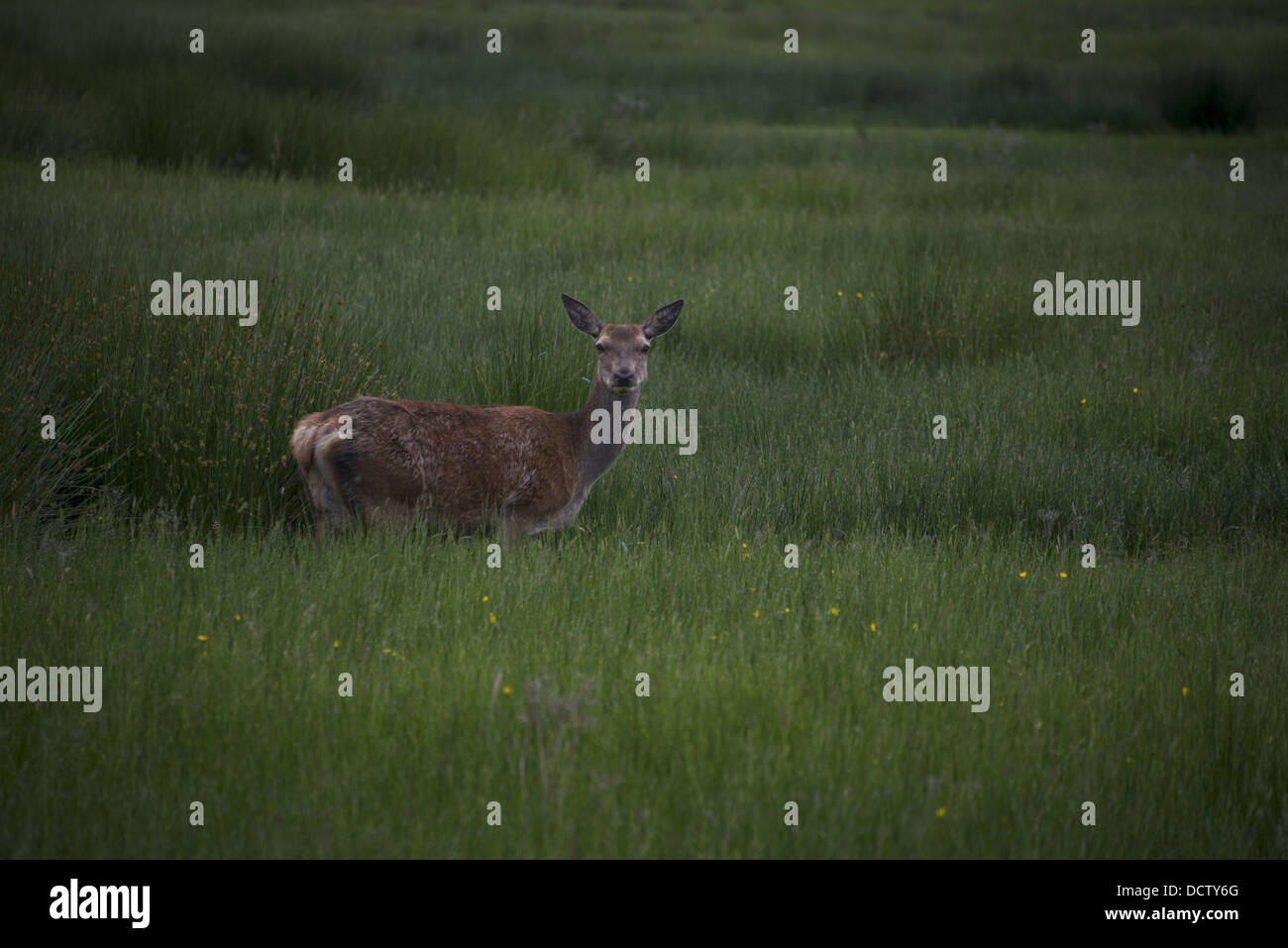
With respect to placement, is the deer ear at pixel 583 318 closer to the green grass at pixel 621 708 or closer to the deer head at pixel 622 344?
the deer head at pixel 622 344

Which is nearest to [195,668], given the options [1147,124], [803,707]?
[803,707]

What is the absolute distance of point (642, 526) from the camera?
8.66m

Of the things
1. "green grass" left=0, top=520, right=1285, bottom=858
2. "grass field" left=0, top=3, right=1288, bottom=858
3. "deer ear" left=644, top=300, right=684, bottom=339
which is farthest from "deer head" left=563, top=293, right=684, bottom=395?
"green grass" left=0, top=520, right=1285, bottom=858

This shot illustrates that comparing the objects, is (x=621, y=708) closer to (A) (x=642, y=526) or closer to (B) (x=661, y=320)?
(A) (x=642, y=526)

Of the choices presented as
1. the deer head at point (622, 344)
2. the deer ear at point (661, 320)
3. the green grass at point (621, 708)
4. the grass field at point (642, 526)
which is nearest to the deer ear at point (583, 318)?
the deer head at point (622, 344)

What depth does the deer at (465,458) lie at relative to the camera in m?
7.30

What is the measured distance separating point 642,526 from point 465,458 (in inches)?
63.1

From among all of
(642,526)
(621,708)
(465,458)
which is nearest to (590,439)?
(642,526)

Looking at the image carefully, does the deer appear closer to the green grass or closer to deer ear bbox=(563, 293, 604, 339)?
deer ear bbox=(563, 293, 604, 339)

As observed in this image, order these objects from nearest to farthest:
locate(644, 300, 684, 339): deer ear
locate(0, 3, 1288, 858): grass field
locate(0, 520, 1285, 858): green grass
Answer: locate(0, 520, 1285, 858): green grass < locate(0, 3, 1288, 858): grass field < locate(644, 300, 684, 339): deer ear

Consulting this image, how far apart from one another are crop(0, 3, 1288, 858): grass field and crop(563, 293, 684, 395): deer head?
105 cm

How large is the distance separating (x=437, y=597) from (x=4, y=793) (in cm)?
242

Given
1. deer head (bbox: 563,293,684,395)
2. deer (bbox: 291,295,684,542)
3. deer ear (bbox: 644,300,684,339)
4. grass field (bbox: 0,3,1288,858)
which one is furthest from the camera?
deer ear (bbox: 644,300,684,339)

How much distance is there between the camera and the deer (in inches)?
288
